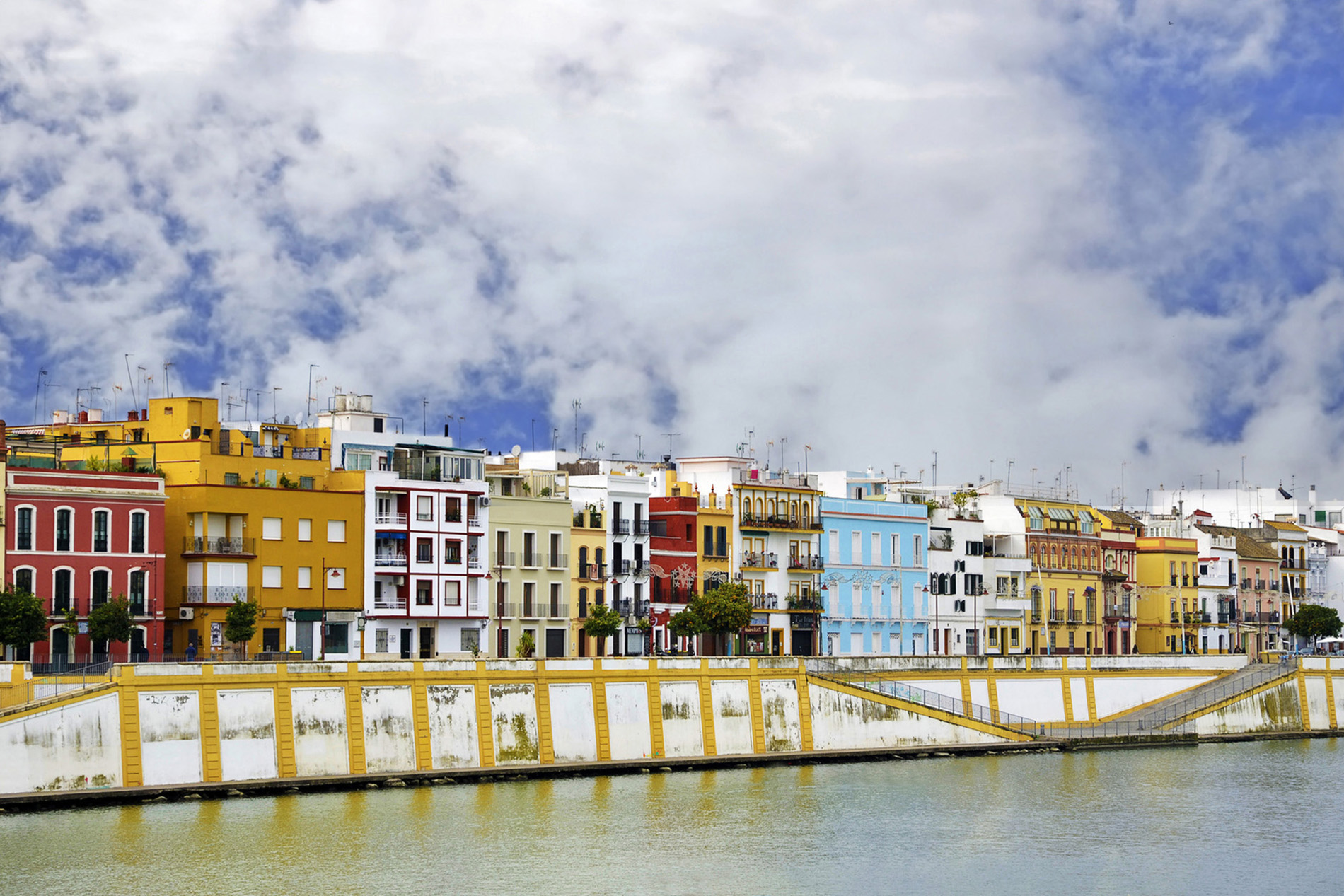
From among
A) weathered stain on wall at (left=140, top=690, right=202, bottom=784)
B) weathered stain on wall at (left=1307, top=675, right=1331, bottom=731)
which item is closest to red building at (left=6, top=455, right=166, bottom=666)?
weathered stain on wall at (left=140, top=690, right=202, bottom=784)

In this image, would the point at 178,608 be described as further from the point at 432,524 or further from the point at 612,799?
the point at 612,799

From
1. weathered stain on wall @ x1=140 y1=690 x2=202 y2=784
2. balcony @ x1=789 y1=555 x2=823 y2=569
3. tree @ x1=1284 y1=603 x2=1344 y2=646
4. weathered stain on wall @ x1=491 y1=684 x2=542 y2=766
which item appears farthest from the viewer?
tree @ x1=1284 y1=603 x2=1344 y2=646

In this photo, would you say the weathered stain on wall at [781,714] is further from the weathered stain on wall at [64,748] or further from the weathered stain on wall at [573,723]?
the weathered stain on wall at [64,748]

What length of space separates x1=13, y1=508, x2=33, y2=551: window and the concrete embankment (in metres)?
12.7

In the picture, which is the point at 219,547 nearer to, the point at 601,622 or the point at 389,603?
the point at 389,603

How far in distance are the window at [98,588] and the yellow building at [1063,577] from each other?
61.9m

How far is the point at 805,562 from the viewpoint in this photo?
117062 mm

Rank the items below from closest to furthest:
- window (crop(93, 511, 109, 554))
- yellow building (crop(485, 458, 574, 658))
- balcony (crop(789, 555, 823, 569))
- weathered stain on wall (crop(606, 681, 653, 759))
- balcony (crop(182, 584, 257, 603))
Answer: window (crop(93, 511, 109, 554)) → weathered stain on wall (crop(606, 681, 653, 759)) → balcony (crop(182, 584, 257, 603)) → yellow building (crop(485, 458, 574, 658)) → balcony (crop(789, 555, 823, 569))

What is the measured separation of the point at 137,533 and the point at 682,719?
23284 mm

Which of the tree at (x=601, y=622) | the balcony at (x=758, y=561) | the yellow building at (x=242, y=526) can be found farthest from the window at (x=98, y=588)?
the balcony at (x=758, y=561)

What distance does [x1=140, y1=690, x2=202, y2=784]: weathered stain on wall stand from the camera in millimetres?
71625

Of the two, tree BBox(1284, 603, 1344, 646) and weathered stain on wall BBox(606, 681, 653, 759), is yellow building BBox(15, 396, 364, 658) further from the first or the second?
tree BBox(1284, 603, 1344, 646)

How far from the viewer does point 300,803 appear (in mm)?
72562

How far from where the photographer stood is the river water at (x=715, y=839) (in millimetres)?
62531
